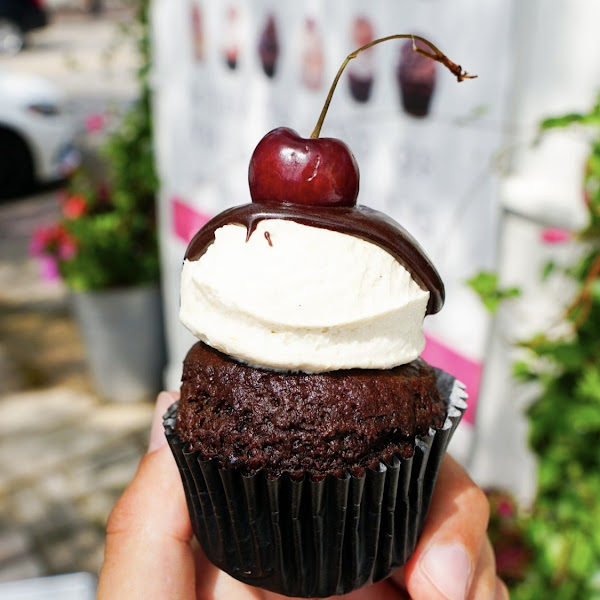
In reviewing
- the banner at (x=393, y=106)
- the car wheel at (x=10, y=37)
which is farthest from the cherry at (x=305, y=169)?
the car wheel at (x=10, y=37)

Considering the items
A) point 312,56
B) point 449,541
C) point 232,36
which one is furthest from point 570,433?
point 232,36

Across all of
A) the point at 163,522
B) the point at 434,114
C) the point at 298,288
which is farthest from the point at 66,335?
the point at 298,288

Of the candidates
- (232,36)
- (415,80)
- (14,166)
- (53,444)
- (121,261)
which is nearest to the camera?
(415,80)

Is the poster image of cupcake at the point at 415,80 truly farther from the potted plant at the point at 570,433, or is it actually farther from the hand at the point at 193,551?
the hand at the point at 193,551

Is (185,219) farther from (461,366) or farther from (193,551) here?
(193,551)

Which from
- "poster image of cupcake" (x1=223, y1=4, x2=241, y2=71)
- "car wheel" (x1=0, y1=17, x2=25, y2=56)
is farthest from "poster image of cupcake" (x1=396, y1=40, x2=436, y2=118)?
"car wheel" (x1=0, y1=17, x2=25, y2=56)

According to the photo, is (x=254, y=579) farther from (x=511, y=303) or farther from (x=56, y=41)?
(x=56, y=41)
